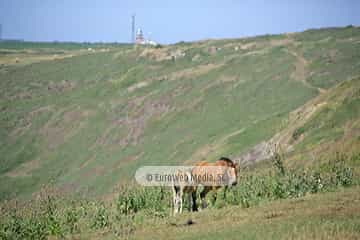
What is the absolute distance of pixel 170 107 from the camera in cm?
6681

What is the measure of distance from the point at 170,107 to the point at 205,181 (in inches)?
1923

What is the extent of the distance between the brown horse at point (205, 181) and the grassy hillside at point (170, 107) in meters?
12.3

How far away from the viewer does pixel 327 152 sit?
30484 mm

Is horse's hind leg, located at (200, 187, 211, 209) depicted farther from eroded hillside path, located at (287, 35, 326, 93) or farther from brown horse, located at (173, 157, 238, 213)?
eroded hillside path, located at (287, 35, 326, 93)

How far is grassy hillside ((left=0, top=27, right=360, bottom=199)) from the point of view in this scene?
154 feet

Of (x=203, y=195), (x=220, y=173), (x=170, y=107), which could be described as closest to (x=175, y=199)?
(x=203, y=195)

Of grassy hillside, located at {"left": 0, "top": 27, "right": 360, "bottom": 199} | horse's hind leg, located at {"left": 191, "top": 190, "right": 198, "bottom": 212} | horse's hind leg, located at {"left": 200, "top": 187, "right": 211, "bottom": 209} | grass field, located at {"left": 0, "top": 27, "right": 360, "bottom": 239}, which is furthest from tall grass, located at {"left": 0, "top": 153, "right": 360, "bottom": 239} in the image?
grassy hillside, located at {"left": 0, "top": 27, "right": 360, "bottom": 199}

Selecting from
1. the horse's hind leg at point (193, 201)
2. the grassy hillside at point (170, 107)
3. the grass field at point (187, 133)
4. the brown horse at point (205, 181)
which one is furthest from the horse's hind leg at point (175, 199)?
the grassy hillside at point (170, 107)

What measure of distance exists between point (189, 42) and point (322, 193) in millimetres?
87871

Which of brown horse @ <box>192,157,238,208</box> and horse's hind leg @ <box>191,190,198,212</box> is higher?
brown horse @ <box>192,157,238,208</box>

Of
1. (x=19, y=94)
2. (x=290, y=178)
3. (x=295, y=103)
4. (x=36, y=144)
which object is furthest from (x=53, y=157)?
(x=290, y=178)

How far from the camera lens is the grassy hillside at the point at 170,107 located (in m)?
47.0

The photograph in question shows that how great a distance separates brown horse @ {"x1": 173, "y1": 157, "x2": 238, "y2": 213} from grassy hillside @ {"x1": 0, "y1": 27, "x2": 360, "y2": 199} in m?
12.3

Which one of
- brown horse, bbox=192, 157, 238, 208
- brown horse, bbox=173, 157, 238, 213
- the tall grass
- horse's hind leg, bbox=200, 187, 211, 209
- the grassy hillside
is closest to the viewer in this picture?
the tall grass
